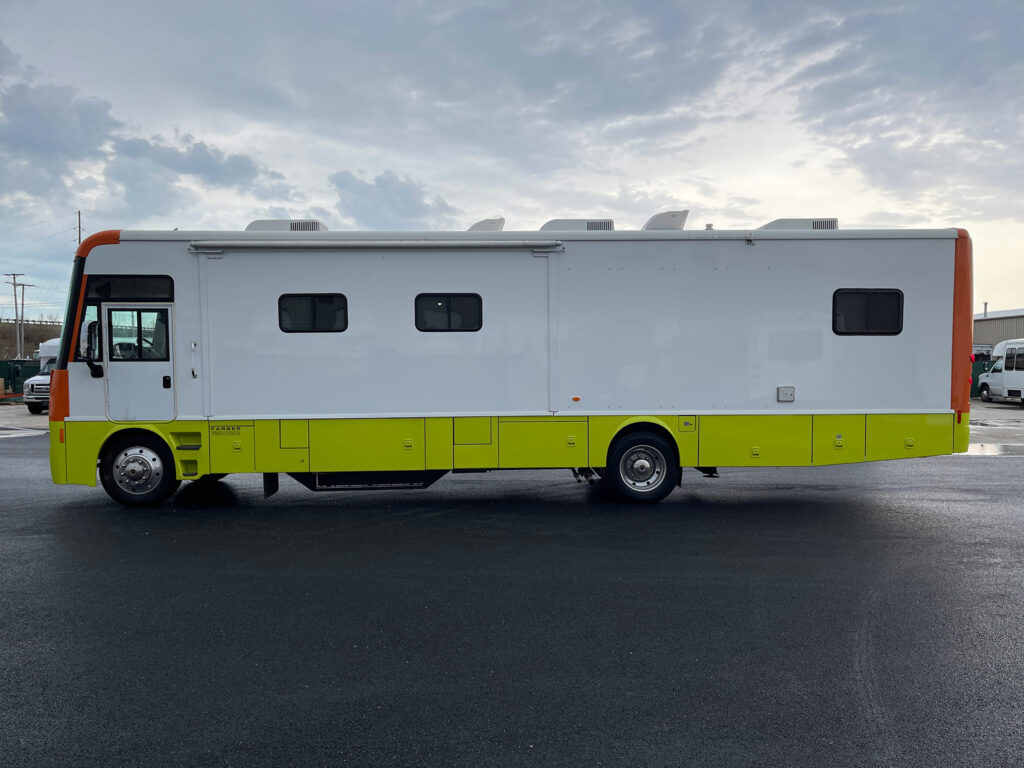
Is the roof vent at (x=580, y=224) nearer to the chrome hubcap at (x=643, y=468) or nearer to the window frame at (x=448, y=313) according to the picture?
the window frame at (x=448, y=313)

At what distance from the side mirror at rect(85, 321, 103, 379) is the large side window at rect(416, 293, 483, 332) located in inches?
141

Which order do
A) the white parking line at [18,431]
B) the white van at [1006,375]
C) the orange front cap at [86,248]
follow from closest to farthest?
the orange front cap at [86,248] < the white parking line at [18,431] < the white van at [1006,375]

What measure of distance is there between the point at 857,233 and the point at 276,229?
6.71 metres

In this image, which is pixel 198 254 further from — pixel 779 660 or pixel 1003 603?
pixel 1003 603

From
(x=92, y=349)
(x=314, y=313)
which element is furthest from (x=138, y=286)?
(x=314, y=313)

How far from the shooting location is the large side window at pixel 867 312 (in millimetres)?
8008

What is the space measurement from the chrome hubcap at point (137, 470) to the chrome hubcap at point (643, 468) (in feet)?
17.6

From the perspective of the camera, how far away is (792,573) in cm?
566

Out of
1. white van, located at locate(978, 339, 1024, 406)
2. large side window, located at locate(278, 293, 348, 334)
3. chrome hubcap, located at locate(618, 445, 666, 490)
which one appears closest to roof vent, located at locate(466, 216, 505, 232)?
large side window, located at locate(278, 293, 348, 334)

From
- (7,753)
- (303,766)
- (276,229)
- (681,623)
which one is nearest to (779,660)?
(681,623)

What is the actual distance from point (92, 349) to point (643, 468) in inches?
253

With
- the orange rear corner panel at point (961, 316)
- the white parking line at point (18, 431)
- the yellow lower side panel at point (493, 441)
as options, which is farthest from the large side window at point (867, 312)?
the white parking line at point (18, 431)

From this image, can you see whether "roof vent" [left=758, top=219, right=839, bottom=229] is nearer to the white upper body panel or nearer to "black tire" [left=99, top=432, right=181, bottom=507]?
the white upper body panel

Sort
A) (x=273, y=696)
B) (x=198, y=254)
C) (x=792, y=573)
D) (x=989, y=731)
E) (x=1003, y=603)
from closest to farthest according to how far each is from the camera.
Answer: (x=989, y=731) < (x=273, y=696) < (x=1003, y=603) < (x=792, y=573) < (x=198, y=254)
